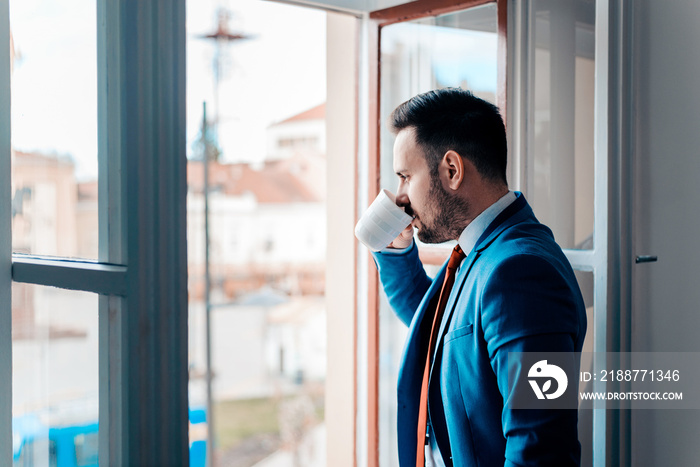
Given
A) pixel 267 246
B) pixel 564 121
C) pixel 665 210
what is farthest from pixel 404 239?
pixel 267 246

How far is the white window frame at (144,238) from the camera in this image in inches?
21.2

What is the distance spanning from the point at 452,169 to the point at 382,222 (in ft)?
0.78

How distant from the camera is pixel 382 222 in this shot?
1.39m

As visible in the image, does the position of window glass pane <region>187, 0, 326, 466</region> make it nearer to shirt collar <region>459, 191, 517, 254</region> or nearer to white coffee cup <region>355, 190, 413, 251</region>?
white coffee cup <region>355, 190, 413, 251</region>

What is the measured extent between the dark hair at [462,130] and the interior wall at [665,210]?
289mm

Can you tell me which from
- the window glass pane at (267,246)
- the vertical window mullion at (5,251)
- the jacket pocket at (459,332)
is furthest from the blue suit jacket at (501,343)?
the window glass pane at (267,246)

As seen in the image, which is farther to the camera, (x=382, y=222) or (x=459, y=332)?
(x=382, y=222)

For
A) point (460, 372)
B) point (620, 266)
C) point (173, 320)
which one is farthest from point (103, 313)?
point (620, 266)

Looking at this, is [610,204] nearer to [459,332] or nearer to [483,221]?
[483,221]

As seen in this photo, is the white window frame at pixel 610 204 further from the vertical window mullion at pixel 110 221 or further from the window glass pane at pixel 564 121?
the vertical window mullion at pixel 110 221

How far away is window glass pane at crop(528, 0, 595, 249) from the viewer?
1331 mm

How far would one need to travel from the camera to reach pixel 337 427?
6.89 ft

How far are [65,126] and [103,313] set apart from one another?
335 millimetres

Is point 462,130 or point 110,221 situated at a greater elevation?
point 462,130
